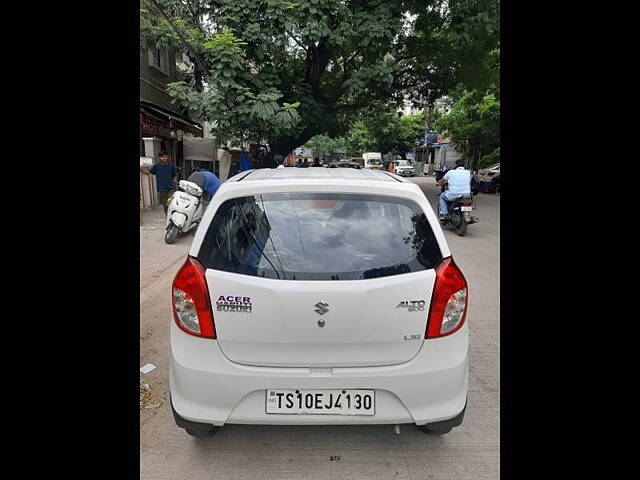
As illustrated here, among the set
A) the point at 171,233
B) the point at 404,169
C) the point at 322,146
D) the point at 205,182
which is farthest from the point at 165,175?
the point at 322,146

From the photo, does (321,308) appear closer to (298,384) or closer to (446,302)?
(298,384)

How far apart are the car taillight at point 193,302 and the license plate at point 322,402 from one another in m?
0.44

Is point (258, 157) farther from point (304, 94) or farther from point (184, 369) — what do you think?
point (184, 369)

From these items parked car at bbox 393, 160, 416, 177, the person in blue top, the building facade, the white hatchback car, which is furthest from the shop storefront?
parked car at bbox 393, 160, 416, 177

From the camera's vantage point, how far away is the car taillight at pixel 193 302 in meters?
1.93

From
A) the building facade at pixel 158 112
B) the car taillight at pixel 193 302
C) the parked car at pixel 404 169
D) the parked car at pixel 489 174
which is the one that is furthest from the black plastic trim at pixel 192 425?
the parked car at pixel 404 169

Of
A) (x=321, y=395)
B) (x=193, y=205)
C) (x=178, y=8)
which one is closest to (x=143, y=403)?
(x=321, y=395)

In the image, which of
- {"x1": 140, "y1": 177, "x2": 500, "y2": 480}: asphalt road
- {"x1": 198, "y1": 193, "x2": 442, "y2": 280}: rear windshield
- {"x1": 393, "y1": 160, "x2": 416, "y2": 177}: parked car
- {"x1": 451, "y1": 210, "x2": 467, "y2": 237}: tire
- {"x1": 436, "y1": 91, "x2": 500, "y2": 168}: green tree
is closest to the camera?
{"x1": 198, "y1": 193, "x2": 442, "y2": 280}: rear windshield

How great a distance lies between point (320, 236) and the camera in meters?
2.06

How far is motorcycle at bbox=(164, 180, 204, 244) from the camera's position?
7.39m

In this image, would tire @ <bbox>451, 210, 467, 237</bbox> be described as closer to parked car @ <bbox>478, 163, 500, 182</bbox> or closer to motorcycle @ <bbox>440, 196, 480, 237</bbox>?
motorcycle @ <bbox>440, 196, 480, 237</bbox>

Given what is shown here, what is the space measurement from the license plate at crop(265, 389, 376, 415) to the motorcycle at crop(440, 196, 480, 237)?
293 inches

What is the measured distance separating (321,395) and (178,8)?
1158 centimetres

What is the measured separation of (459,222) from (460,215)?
0.17m
